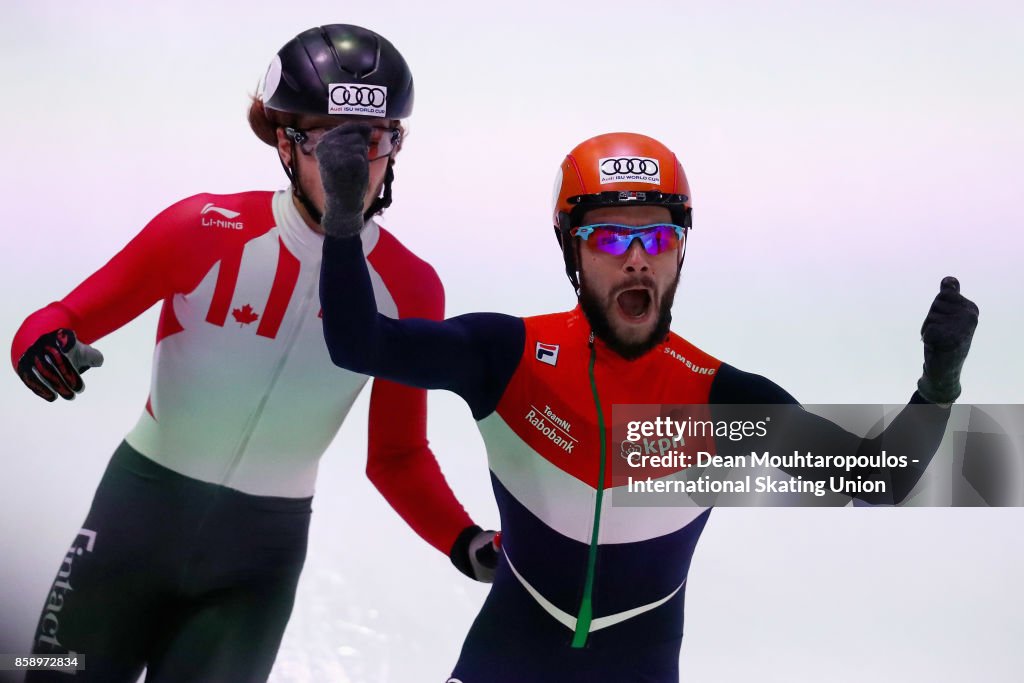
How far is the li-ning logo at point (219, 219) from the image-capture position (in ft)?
12.1

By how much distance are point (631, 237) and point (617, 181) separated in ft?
0.51

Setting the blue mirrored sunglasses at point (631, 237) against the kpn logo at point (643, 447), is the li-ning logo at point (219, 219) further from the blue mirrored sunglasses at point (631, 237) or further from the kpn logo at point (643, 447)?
the kpn logo at point (643, 447)

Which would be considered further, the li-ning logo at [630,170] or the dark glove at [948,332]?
the li-ning logo at [630,170]

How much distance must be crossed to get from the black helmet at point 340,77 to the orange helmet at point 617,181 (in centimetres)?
53

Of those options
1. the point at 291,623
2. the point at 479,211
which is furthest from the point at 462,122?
the point at 291,623

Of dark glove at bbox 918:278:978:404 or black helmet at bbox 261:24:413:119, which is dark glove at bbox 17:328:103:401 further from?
dark glove at bbox 918:278:978:404

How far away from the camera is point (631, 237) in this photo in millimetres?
3303

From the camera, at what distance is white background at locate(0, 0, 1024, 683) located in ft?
16.3

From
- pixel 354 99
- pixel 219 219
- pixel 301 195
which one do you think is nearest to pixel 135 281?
pixel 219 219

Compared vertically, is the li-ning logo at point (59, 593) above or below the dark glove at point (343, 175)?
below

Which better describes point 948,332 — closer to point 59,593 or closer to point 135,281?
point 135,281

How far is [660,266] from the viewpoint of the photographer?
332 cm

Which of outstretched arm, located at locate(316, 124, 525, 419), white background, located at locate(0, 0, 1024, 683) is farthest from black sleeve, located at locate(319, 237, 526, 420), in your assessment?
white background, located at locate(0, 0, 1024, 683)

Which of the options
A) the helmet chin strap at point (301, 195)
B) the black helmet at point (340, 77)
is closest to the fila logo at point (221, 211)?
the helmet chin strap at point (301, 195)
